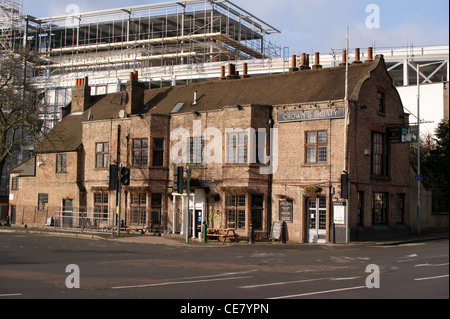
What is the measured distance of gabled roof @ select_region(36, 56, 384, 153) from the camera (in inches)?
1289

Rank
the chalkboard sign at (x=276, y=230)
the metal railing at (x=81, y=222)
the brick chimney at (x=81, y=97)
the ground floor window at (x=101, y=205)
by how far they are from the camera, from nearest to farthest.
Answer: the chalkboard sign at (x=276, y=230)
the metal railing at (x=81, y=222)
the ground floor window at (x=101, y=205)
the brick chimney at (x=81, y=97)

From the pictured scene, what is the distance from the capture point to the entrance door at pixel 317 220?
3094 cm

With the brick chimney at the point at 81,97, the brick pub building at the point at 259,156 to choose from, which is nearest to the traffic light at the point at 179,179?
the brick pub building at the point at 259,156

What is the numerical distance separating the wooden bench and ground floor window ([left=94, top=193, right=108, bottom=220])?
9372 mm

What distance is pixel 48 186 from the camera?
4281 centimetres

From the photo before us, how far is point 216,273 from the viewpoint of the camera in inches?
650

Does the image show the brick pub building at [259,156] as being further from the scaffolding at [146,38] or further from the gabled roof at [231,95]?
the scaffolding at [146,38]

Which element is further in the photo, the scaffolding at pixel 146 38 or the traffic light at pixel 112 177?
the scaffolding at pixel 146 38

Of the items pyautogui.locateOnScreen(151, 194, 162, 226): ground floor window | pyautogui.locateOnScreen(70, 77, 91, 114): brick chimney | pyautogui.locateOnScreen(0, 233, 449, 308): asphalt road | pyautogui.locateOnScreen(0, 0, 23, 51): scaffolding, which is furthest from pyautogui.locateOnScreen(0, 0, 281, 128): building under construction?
pyautogui.locateOnScreen(0, 233, 449, 308): asphalt road

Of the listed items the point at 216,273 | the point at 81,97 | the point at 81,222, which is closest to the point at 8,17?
the point at 81,97

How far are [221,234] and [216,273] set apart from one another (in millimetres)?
15748

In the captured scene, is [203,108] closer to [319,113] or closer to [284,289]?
[319,113]

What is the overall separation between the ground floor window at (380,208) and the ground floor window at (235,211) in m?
7.66
